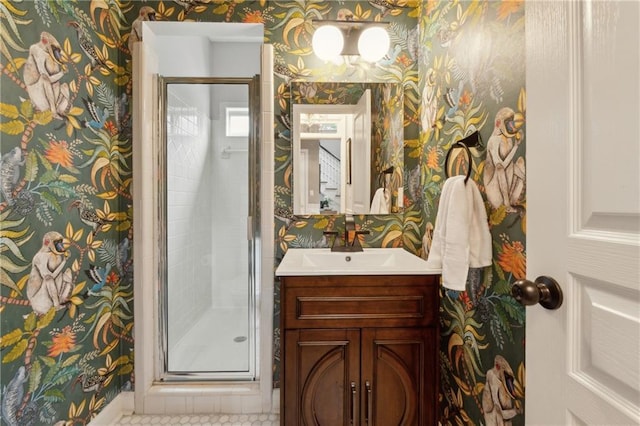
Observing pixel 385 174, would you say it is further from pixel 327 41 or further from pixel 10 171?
pixel 10 171

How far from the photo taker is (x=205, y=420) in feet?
5.48

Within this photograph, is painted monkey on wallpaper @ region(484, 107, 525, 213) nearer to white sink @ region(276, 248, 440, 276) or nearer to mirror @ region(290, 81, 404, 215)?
white sink @ region(276, 248, 440, 276)

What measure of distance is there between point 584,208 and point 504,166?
19.8 inches

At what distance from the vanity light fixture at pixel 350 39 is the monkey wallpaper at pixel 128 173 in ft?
0.26

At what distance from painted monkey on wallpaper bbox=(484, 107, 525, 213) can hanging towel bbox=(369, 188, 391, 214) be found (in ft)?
2.32

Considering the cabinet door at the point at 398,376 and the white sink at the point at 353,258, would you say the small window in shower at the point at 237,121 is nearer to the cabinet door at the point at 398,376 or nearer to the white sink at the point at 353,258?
the white sink at the point at 353,258

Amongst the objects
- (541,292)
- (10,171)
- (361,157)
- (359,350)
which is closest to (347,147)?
(361,157)

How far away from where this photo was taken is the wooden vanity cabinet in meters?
1.30

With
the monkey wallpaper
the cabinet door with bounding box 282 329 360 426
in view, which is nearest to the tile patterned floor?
the monkey wallpaper

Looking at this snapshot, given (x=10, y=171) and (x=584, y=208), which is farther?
(x=10, y=171)

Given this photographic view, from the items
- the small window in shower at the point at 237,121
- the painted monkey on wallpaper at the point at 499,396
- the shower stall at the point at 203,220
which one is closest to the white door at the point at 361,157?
the shower stall at the point at 203,220

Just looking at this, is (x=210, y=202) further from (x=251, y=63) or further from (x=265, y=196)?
(x=251, y=63)

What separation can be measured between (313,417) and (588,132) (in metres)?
1.36

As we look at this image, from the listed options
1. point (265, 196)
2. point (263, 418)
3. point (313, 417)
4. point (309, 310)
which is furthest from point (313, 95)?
point (263, 418)
